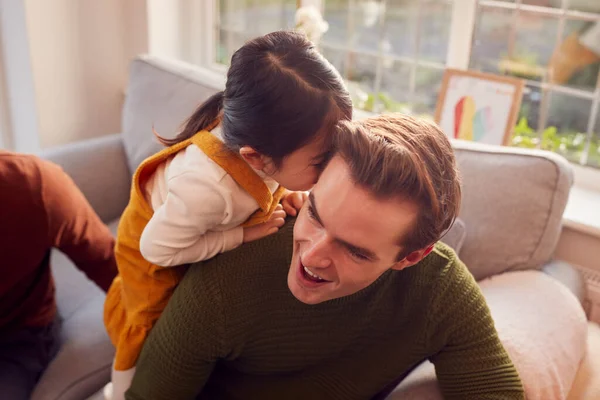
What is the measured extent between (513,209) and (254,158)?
0.75 m

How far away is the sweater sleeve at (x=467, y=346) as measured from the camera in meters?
1.13

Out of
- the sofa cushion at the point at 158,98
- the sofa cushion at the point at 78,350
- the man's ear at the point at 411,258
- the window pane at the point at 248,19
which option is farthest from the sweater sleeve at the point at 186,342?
the window pane at the point at 248,19

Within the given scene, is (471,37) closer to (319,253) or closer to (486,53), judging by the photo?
(486,53)

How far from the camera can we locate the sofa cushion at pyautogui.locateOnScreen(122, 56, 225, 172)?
6.46 ft

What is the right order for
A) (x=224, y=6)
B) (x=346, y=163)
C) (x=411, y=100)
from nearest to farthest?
(x=346, y=163), (x=411, y=100), (x=224, y=6)

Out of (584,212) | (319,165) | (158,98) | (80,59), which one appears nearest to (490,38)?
(584,212)

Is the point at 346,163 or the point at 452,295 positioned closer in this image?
the point at 346,163

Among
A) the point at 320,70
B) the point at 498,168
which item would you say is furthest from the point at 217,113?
the point at 498,168

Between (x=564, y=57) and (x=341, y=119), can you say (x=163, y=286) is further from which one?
(x=564, y=57)

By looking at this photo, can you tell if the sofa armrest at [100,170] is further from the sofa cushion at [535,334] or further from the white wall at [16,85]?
the sofa cushion at [535,334]

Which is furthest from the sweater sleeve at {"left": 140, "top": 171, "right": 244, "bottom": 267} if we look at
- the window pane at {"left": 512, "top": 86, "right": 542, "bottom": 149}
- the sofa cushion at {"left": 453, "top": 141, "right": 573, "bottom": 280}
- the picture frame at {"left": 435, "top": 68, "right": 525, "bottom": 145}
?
the window pane at {"left": 512, "top": 86, "right": 542, "bottom": 149}

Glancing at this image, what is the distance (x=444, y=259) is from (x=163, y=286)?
533mm

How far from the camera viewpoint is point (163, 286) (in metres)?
1.23

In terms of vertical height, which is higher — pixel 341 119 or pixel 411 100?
pixel 341 119
